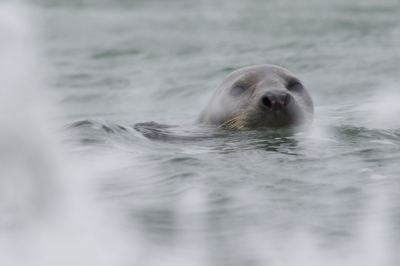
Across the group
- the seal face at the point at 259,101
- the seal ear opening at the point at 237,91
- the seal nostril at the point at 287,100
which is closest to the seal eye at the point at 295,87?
the seal face at the point at 259,101

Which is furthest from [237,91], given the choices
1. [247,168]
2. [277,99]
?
[247,168]

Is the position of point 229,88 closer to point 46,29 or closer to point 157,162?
point 157,162

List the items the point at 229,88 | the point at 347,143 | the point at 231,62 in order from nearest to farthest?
1. the point at 347,143
2. the point at 229,88
3. the point at 231,62

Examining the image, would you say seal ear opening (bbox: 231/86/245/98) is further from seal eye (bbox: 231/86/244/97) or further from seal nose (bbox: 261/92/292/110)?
seal nose (bbox: 261/92/292/110)

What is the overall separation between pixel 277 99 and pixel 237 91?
2.68 ft

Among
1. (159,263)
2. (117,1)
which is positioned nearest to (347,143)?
(159,263)

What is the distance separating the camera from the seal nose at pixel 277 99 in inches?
197

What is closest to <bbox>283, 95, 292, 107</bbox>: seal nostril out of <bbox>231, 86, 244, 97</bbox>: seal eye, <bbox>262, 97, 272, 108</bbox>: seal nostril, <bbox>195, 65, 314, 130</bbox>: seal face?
<bbox>195, 65, 314, 130</bbox>: seal face

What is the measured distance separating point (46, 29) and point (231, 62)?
6.91 m

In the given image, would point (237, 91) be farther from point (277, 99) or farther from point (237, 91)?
point (277, 99)

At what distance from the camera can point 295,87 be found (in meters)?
5.69

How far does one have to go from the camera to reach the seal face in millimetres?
5082

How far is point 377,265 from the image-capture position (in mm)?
2443

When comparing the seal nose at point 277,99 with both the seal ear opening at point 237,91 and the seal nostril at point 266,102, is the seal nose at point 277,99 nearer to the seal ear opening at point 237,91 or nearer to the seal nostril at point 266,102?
the seal nostril at point 266,102
